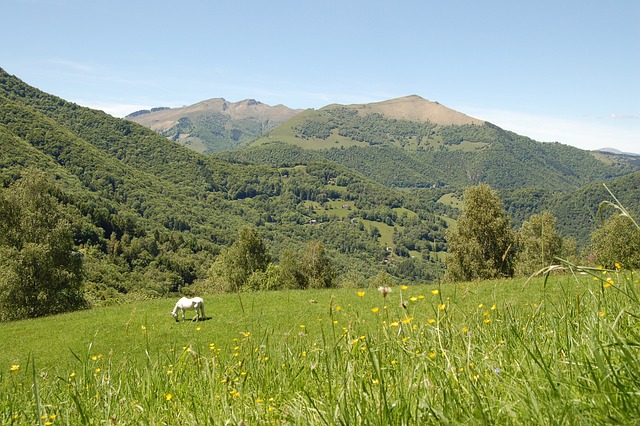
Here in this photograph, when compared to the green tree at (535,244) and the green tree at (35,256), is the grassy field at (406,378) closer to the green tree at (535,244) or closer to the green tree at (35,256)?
the green tree at (35,256)

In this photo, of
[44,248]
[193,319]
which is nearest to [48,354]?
[193,319]

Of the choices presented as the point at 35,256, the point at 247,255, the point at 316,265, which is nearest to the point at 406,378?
the point at 35,256

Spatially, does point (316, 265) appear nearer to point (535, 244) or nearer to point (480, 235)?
point (480, 235)

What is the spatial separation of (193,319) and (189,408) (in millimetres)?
18390

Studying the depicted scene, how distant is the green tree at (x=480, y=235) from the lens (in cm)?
3597

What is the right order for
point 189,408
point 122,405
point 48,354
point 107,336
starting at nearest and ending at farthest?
point 189,408 → point 122,405 → point 48,354 → point 107,336

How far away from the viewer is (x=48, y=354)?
59.3 ft

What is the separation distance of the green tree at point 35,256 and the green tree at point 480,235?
2951 centimetres

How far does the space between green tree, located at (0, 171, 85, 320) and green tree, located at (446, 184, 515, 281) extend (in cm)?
2951

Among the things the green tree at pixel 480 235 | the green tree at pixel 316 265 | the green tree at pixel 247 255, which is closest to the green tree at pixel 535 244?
the green tree at pixel 480 235

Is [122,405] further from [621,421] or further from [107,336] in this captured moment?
[107,336]

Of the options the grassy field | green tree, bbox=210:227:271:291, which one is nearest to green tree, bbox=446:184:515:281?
green tree, bbox=210:227:271:291

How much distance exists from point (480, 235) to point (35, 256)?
33.0m

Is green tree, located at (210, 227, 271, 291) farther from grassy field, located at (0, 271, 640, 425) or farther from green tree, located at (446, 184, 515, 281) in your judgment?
grassy field, located at (0, 271, 640, 425)
